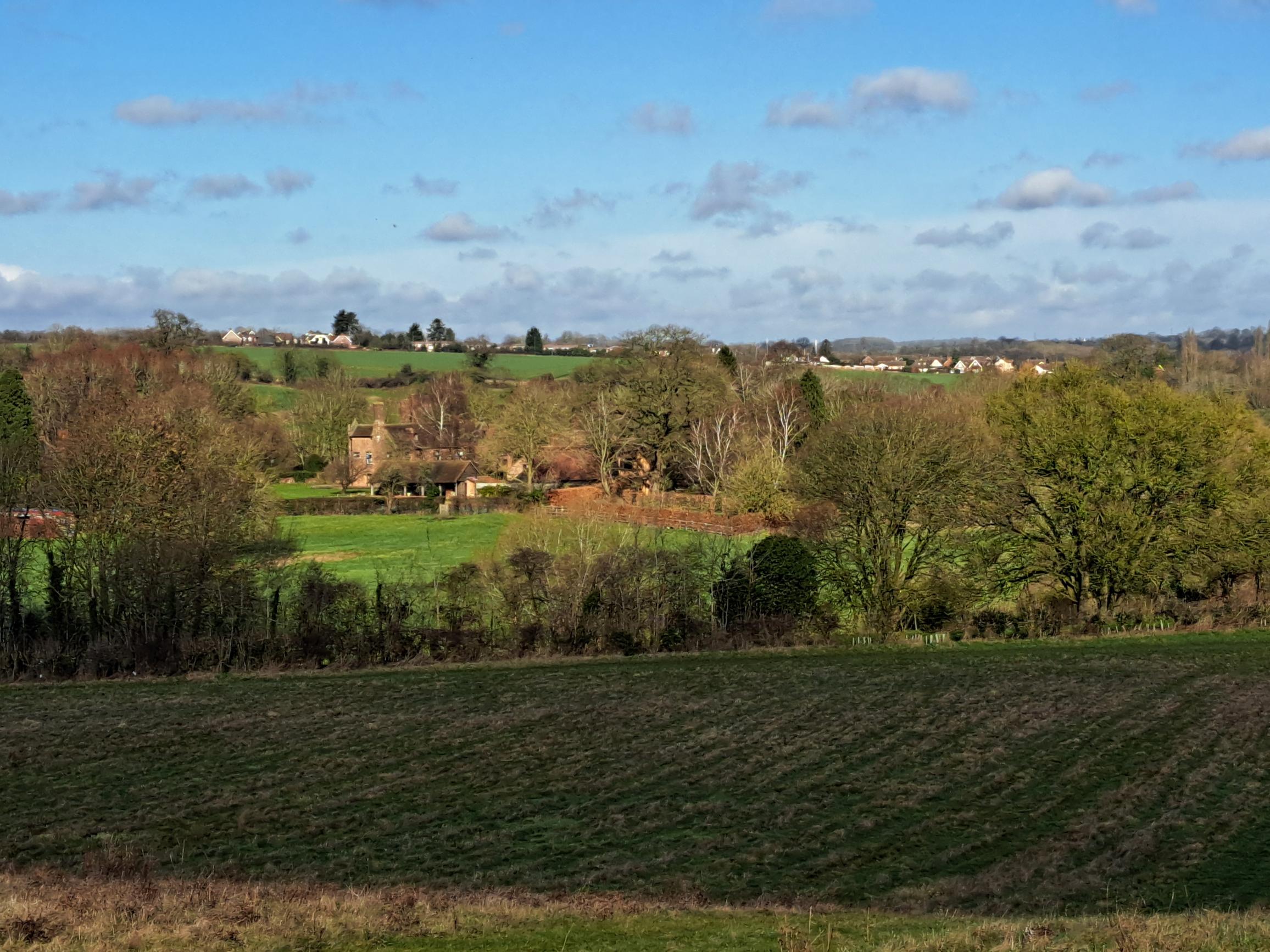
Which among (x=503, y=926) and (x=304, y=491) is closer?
(x=503, y=926)

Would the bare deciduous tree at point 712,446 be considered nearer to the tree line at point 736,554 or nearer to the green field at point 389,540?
the green field at point 389,540

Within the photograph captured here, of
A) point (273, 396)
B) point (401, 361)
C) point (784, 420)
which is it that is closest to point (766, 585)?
point (784, 420)

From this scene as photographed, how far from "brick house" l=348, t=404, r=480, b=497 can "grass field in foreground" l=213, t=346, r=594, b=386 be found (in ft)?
Result: 98.4

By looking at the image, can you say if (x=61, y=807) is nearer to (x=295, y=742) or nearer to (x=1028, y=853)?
(x=295, y=742)

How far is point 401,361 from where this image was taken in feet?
497

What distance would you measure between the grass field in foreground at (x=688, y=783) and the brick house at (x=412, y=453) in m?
60.7

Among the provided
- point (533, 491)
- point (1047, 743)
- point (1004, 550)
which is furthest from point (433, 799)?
point (533, 491)

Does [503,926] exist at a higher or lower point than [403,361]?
lower

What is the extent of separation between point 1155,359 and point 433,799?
99.8 m

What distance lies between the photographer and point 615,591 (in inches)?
1494

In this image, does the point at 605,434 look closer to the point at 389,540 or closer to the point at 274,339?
the point at 389,540

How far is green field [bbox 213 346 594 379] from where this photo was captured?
459 ft

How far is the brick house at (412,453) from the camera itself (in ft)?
307

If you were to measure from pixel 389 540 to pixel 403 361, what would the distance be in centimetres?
8614
